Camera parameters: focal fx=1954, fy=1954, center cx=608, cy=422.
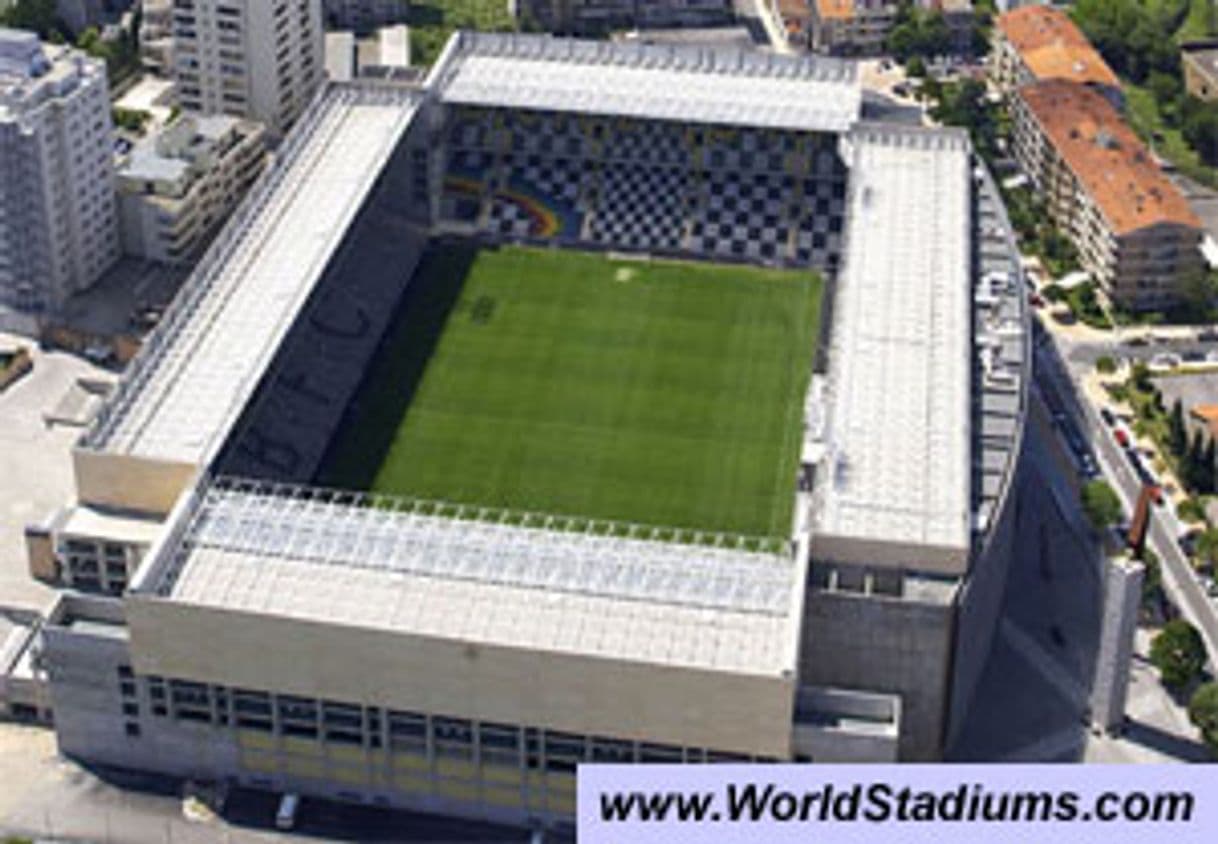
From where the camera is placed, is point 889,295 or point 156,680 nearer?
point 156,680

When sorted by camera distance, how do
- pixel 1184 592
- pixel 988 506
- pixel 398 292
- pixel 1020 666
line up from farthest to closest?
pixel 398 292, pixel 1184 592, pixel 1020 666, pixel 988 506

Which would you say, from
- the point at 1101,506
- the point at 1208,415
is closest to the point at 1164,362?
Result: the point at 1208,415

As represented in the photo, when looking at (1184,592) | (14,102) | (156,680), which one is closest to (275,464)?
(156,680)

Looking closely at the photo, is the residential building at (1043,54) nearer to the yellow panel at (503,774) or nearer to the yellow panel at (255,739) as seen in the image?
the yellow panel at (503,774)

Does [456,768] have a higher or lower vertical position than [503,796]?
higher

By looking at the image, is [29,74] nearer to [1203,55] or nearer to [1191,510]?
[1191,510]

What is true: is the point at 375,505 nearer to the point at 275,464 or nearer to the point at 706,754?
the point at 275,464

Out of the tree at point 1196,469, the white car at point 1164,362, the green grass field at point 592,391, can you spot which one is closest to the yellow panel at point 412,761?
the green grass field at point 592,391
